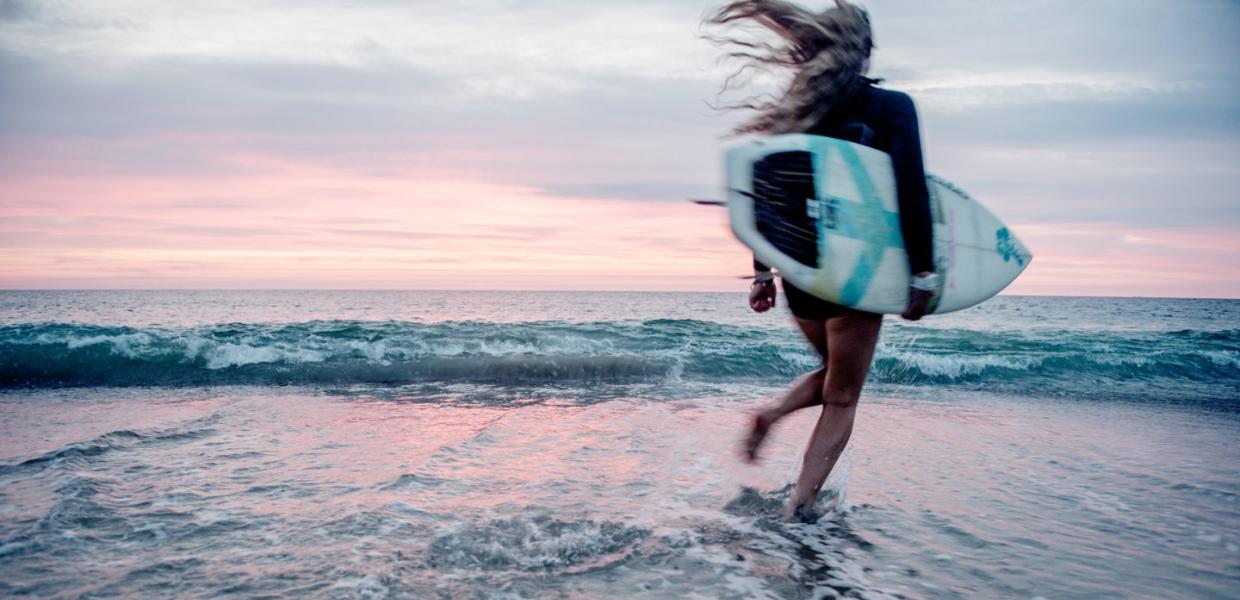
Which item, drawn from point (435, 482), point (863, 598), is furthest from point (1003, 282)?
point (435, 482)

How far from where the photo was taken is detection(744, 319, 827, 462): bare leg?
9.57 feet

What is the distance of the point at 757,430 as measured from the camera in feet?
10.4

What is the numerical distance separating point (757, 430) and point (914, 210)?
119 cm

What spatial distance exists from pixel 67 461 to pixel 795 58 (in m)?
4.17

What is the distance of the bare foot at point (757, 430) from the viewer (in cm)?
317

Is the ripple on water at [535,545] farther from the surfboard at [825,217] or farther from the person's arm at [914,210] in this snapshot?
the person's arm at [914,210]

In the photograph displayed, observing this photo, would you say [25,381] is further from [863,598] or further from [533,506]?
[863,598]

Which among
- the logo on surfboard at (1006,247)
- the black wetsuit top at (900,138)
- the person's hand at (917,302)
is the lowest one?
the person's hand at (917,302)

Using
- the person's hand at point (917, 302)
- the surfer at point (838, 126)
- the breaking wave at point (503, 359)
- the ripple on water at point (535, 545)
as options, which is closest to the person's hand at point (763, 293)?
the surfer at point (838, 126)

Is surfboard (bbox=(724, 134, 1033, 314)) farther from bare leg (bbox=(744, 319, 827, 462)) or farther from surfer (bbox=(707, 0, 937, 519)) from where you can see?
bare leg (bbox=(744, 319, 827, 462))

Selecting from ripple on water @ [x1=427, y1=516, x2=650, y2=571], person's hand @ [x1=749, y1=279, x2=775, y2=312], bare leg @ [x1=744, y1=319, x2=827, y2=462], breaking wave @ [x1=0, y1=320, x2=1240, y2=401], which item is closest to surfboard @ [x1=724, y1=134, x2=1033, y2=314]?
A: bare leg @ [x1=744, y1=319, x2=827, y2=462]

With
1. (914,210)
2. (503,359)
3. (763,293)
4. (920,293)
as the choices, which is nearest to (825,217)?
(914,210)

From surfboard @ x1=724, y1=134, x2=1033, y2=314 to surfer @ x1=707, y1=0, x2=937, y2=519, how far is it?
69 millimetres

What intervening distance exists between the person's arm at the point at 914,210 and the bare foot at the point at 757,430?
0.86 meters
